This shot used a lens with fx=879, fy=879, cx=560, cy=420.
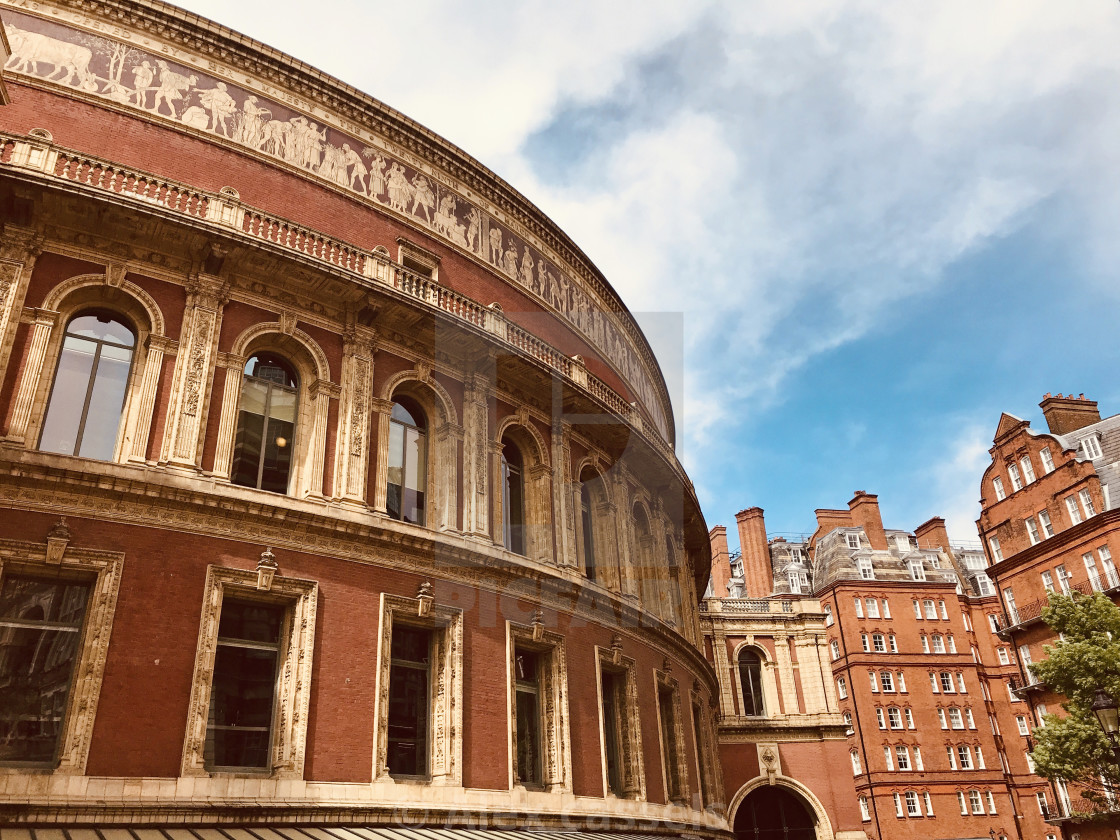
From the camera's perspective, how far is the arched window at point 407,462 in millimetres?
16266

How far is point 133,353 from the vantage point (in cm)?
1429

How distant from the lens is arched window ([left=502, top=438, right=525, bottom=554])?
59.6 ft

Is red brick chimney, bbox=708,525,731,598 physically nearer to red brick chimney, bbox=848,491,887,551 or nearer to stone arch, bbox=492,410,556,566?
red brick chimney, bbox=848,491,887,551

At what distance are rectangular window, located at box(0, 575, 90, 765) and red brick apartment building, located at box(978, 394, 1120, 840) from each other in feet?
116

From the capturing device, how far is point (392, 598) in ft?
48.4

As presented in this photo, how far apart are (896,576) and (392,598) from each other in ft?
149

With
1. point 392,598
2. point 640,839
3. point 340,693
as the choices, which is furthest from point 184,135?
point 640,839

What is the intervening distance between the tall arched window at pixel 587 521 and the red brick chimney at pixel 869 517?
129 feet

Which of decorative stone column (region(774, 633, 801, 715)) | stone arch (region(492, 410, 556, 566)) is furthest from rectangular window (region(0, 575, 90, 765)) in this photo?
decorative stone column (region(774, 633, 801, 715))

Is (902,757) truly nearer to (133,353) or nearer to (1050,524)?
(1050,524)

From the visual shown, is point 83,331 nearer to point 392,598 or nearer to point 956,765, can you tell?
point 392,598

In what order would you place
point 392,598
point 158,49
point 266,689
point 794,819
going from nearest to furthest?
point 266,689 < point 392,598 < point 158,49 < point 794,819

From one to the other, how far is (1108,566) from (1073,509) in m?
3.25

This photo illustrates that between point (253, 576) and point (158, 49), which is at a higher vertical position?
point (158, 49)
